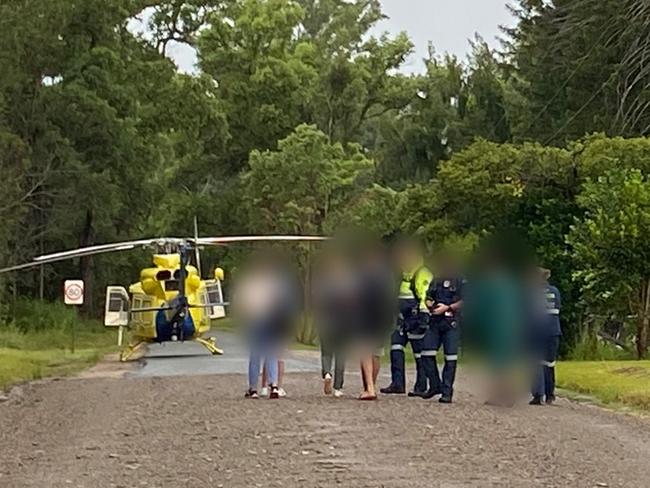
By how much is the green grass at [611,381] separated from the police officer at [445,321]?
102 inches

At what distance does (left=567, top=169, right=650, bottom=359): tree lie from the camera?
25609mm

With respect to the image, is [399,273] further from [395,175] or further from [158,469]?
[395,175]

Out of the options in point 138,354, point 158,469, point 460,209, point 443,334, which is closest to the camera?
point 158,469

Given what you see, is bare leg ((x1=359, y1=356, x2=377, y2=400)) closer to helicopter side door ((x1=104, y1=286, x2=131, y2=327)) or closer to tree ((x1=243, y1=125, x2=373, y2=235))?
helicopter side door ((x1=104, y1=286, x2=131, y2=327))

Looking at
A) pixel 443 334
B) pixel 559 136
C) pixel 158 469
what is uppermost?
pixel 559 136

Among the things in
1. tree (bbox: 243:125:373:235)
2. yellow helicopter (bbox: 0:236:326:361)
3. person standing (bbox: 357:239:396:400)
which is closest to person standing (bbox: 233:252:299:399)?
person standing (bbox: 357:239:396:400)

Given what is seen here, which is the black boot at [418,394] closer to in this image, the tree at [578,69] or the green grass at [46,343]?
the green grass at [46,343]

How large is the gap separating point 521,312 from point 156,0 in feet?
136

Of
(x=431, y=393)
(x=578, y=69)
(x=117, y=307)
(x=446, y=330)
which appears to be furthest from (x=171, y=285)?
(x=446, y=330)

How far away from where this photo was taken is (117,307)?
3675 centimetres

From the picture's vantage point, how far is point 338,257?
1750 centimetres

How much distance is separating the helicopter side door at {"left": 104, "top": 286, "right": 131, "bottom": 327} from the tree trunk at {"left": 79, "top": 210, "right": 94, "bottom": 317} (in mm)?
17662

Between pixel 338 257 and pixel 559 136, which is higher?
pixel 559 136

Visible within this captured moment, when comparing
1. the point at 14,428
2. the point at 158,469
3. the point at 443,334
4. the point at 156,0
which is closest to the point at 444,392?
the point at 443,334
